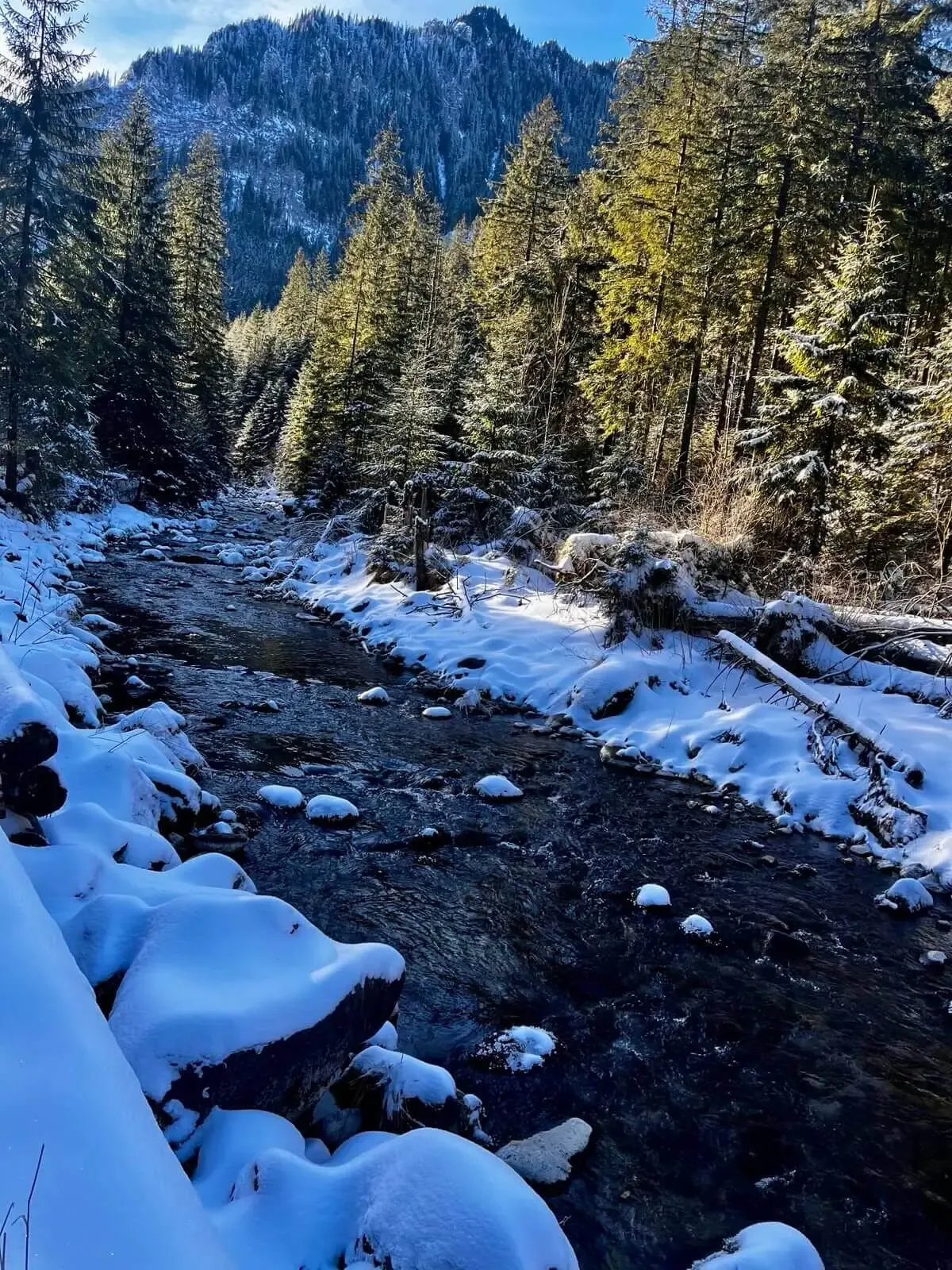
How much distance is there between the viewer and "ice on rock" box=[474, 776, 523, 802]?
8.66 metres

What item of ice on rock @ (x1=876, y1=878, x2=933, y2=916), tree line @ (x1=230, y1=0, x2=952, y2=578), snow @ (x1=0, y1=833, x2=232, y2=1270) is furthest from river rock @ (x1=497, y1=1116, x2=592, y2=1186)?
tree line @ (x1=230, y1=0, x2=952, y2=578)

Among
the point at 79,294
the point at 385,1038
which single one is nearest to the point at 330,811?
the point at 385,1038

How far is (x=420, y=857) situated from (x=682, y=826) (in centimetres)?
310

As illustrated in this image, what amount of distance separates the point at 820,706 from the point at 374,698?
20.8 feet

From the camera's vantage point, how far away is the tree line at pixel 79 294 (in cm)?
1888

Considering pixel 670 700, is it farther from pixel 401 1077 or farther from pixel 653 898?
pixel 401 1077

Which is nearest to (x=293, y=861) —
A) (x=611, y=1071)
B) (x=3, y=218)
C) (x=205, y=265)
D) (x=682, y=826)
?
(x=611, y=1071)

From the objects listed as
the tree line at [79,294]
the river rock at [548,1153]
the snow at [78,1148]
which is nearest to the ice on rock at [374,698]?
the river rock at [548,1153]

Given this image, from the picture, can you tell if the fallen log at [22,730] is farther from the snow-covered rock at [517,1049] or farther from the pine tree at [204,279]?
the pine tree at [204,279]

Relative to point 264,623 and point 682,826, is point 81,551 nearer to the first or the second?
point 264,623

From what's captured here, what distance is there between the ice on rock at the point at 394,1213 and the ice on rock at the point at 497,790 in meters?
5.71

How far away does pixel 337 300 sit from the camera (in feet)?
116

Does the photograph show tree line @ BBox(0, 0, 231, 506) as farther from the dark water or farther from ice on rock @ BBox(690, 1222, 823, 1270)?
ice on rock @ BBox(690, 1222, 823, 1270)

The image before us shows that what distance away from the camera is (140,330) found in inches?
1148
